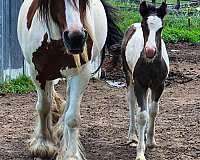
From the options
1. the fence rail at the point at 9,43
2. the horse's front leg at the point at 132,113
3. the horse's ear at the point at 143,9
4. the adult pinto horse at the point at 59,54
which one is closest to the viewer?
the adult pinto horse at the point at 59,54

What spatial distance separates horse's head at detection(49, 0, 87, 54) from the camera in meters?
4.14

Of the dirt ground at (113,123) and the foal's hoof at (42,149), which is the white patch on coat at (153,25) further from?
the foal's hoof at (42,149)

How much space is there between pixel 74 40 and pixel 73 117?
1143 millimetres

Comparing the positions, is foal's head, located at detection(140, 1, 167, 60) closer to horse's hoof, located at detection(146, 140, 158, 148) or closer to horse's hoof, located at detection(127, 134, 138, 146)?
horse's hoof, located at detection(146, 140, 158, 148)

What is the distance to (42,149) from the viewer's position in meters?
5.47

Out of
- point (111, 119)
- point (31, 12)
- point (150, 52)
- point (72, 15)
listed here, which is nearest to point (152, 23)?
point (150, 52)

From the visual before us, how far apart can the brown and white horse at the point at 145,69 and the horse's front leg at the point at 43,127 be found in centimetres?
83

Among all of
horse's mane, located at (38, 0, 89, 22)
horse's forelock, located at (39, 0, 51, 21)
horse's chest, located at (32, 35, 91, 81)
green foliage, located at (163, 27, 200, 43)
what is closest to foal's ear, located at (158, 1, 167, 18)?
horse's chest, located at (32, 35, 91, 81)

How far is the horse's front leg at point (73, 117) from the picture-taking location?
5.09 metres

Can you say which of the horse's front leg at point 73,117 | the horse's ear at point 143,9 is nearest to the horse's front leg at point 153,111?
the horse's ear at point 143,9

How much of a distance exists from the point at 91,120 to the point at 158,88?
170cm

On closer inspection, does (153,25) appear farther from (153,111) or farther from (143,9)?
(153,111)

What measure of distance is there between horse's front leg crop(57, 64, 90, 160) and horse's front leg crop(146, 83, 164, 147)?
0.93 metres

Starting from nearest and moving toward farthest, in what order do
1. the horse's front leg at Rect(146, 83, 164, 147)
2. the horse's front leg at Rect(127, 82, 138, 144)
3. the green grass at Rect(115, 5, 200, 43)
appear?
1. the horse's front leg at Rect(146, 83, 164, 147)
2. the horse's front leg at Rect(127, 82, 138, 144)
3. the green grass at Rect(115, 5, 200, 43)
